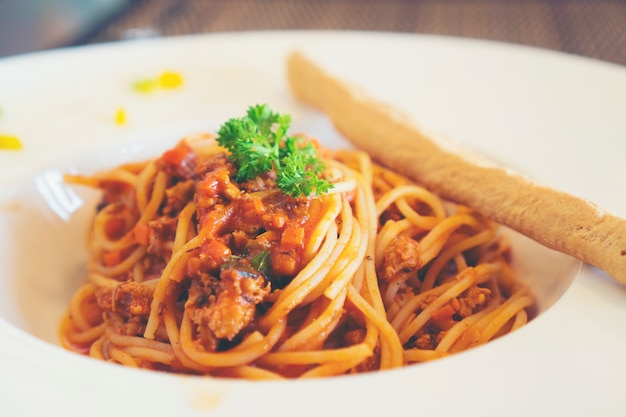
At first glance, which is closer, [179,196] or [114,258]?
[179,196]

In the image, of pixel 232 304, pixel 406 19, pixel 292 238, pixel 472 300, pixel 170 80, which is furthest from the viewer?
pixel 406 19

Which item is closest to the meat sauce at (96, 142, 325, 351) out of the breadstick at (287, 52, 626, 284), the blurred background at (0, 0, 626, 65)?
the breadstick at (287, 52, 626, 284)

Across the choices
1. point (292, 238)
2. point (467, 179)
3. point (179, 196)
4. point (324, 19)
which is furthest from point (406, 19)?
point (292, 238)

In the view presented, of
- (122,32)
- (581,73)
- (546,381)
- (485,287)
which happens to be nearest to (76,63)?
(122,32)

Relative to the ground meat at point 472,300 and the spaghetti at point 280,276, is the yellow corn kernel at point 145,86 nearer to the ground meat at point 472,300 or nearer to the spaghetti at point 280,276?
the spaghetti at point 280,276

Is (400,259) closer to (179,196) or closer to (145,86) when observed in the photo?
(179,196)

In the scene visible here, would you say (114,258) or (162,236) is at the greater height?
(162,236)

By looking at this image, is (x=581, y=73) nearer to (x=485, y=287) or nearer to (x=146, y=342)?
(x=485, y=287)
